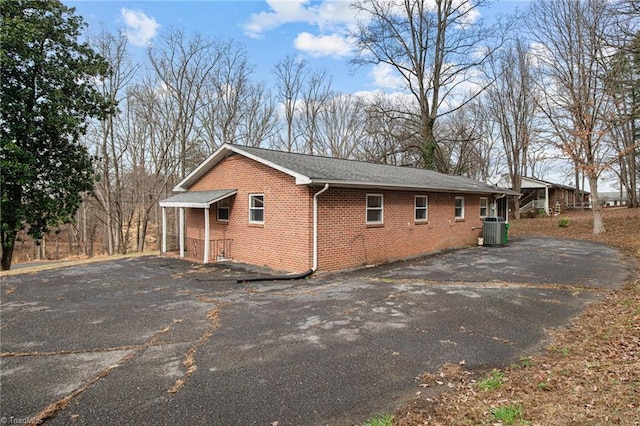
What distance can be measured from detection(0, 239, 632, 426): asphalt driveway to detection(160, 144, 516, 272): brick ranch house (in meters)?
1.33

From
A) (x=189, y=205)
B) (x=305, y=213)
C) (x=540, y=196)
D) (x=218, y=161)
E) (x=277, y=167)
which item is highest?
(x=218, y=161)

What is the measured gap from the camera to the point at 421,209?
13.1 meters

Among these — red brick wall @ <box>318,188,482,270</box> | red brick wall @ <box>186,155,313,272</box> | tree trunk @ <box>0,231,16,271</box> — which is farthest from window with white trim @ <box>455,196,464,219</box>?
Result: tree trunk @ <box>0,231,16,271</box>

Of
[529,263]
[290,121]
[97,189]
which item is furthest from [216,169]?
[290,121]

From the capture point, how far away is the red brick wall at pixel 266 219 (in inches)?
377

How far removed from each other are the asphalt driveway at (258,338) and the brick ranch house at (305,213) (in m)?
1.33

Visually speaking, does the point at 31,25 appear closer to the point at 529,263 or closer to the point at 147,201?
the point at 147,201

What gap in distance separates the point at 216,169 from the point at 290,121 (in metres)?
20.3

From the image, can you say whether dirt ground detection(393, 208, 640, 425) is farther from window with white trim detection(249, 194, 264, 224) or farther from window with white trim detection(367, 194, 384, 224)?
window with white trim detection(249, 194, 264, 224)

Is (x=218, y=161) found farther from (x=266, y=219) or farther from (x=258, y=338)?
Result: (x=258, y=338)

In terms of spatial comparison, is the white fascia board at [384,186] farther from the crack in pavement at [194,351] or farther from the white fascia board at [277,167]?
the crack in pavement at [194,351]

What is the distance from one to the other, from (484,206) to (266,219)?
11.9 meters

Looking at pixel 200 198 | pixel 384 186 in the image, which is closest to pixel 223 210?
pixel 200 198

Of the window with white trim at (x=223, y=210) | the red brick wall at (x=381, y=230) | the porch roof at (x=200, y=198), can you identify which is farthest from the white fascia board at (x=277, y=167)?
the window with white trim at (x=223, y=210)
